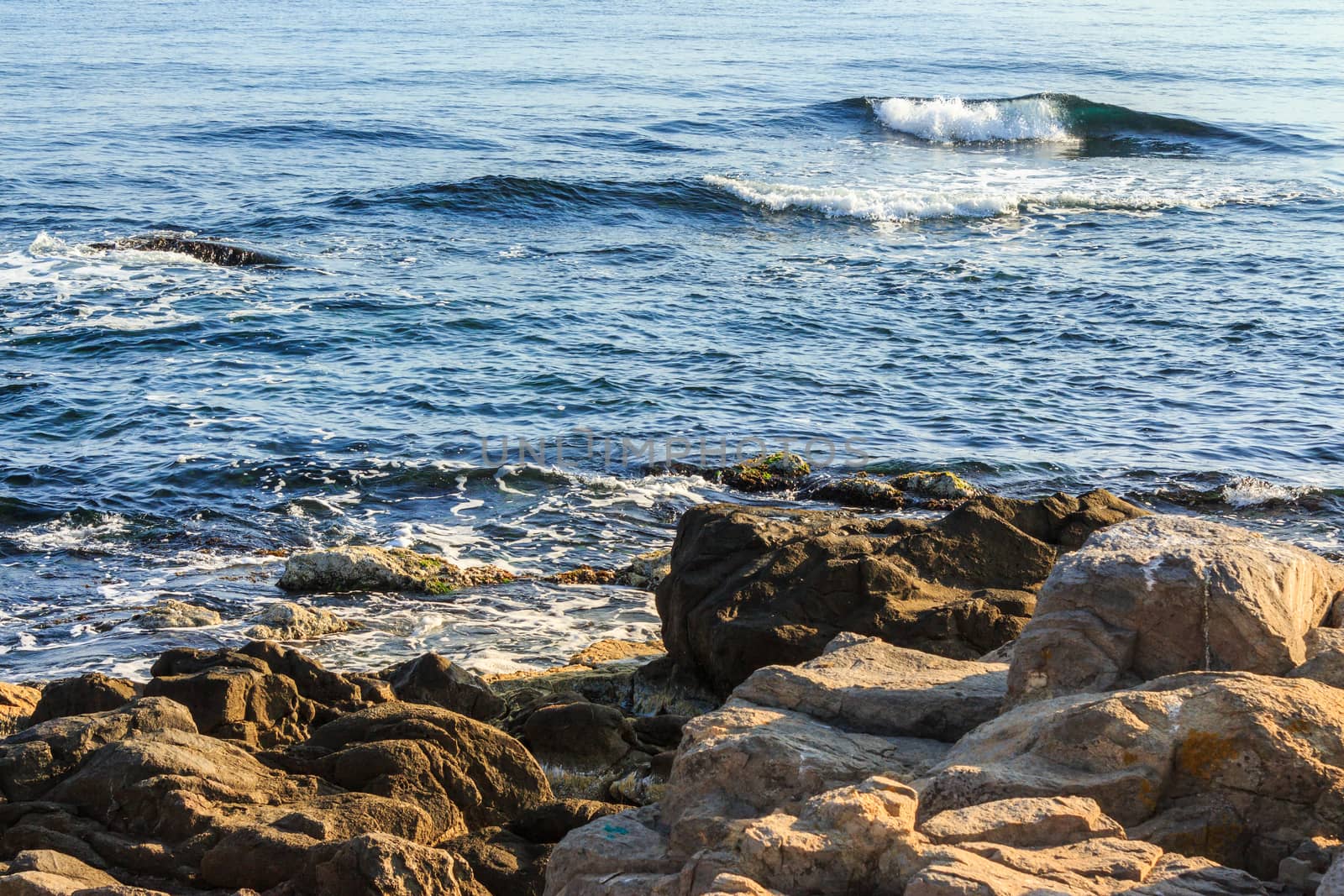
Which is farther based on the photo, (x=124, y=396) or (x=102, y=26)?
(x=102, y=26)

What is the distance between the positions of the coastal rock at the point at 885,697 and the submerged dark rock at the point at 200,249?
59.6ft

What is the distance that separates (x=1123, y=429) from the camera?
49.6 feet

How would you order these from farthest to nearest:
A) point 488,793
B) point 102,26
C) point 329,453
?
1. point 102,26
2. point 329,453
3. point 488,793

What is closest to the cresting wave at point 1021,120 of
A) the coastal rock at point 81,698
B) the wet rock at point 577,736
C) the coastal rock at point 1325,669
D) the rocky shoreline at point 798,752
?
the rocky shoreline at point 798,752

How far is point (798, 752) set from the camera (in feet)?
15.4

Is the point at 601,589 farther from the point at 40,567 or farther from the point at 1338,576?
the point at 1338,576

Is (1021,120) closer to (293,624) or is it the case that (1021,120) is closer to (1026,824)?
(293,624)

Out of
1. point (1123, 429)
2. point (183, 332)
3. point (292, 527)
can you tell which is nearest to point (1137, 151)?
point (1123, 429)

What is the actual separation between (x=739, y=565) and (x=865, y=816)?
183 inches

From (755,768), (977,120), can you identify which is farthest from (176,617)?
(977,120)

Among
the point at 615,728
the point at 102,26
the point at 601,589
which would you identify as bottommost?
→ the point at 601,589

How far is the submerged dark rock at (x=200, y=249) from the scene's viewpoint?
21.8 m

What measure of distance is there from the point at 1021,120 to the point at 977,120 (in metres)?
1.23

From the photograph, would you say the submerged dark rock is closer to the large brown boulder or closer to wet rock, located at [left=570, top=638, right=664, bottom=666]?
wet rock, located at [left=570, top=638, right=664, bottom=666]
